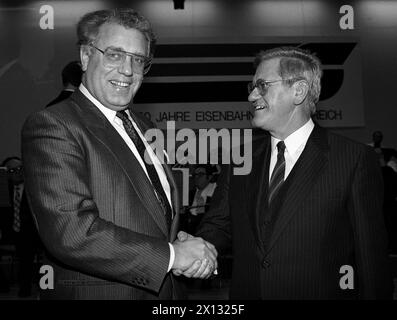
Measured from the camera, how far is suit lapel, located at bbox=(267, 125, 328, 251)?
218cm

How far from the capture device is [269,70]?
98.8 inches

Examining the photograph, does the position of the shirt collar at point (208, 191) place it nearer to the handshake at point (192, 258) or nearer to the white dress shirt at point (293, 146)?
the white dress shirt at point (293, 146)

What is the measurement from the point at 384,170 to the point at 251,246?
566 cm

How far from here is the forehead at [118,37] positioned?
2053mm

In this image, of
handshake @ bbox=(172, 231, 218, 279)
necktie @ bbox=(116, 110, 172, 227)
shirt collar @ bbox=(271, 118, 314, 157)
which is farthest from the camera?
shirt collar @ bbox=(271, 118, 314, 157)

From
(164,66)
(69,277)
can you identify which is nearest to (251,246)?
(69,277)

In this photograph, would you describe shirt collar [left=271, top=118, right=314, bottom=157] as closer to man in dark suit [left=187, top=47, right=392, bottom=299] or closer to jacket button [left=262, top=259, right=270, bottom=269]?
man in dark suit [left=187, top=47, right=392, bottom=299]

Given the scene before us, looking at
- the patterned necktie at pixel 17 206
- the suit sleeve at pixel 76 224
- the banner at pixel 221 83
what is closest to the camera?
the suit sleeve at pixel 76 224

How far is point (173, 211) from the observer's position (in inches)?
84.6

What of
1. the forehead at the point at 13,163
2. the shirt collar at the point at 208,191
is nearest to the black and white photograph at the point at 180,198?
the shirt collar at the point at 208,191

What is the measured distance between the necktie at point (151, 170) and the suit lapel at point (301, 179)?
487 millimetres

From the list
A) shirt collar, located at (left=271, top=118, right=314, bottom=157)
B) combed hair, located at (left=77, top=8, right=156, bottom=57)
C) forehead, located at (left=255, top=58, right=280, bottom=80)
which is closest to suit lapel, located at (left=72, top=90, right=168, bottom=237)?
combed hair, located at (left=77, top=8, right=156, bottom=57)

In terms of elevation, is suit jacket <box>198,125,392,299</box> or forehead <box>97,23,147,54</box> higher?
forehead <box>97,23,147,54</box>
